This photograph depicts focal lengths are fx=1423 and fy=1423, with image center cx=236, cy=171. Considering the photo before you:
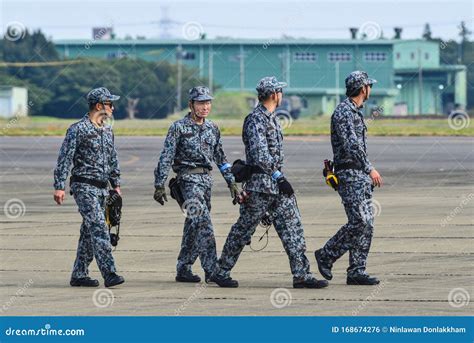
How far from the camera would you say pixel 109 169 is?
13883 mm

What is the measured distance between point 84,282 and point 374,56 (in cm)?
12002

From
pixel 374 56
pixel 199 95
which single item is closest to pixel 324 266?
pixel 199 95

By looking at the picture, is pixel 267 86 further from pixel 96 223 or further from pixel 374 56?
pixel 374 56

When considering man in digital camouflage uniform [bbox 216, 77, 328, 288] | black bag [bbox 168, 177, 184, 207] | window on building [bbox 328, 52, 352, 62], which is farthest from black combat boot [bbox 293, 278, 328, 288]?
window on building [bbox 328, 52, 352, 62]

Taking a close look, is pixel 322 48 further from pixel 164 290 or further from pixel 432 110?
pixel 164 290

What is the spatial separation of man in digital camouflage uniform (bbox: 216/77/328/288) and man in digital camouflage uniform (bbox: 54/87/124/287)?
1296 mm

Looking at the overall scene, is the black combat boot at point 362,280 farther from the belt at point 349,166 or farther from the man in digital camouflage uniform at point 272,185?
Result: the belt at point 349,166

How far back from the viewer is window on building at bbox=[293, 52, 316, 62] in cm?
13000

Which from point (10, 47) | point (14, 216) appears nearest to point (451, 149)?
point (14, 216)

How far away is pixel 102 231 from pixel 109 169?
0.65 meters

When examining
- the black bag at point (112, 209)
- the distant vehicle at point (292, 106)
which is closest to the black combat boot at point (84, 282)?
the black bag at point (112, 209)

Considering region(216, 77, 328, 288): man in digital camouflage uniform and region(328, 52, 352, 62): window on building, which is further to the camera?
region(328, 52, 352, 62): window on building

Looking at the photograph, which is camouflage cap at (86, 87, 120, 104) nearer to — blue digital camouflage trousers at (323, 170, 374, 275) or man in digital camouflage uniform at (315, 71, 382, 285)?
man in digital camouflage uniform at (315, 71, 382, 285)
